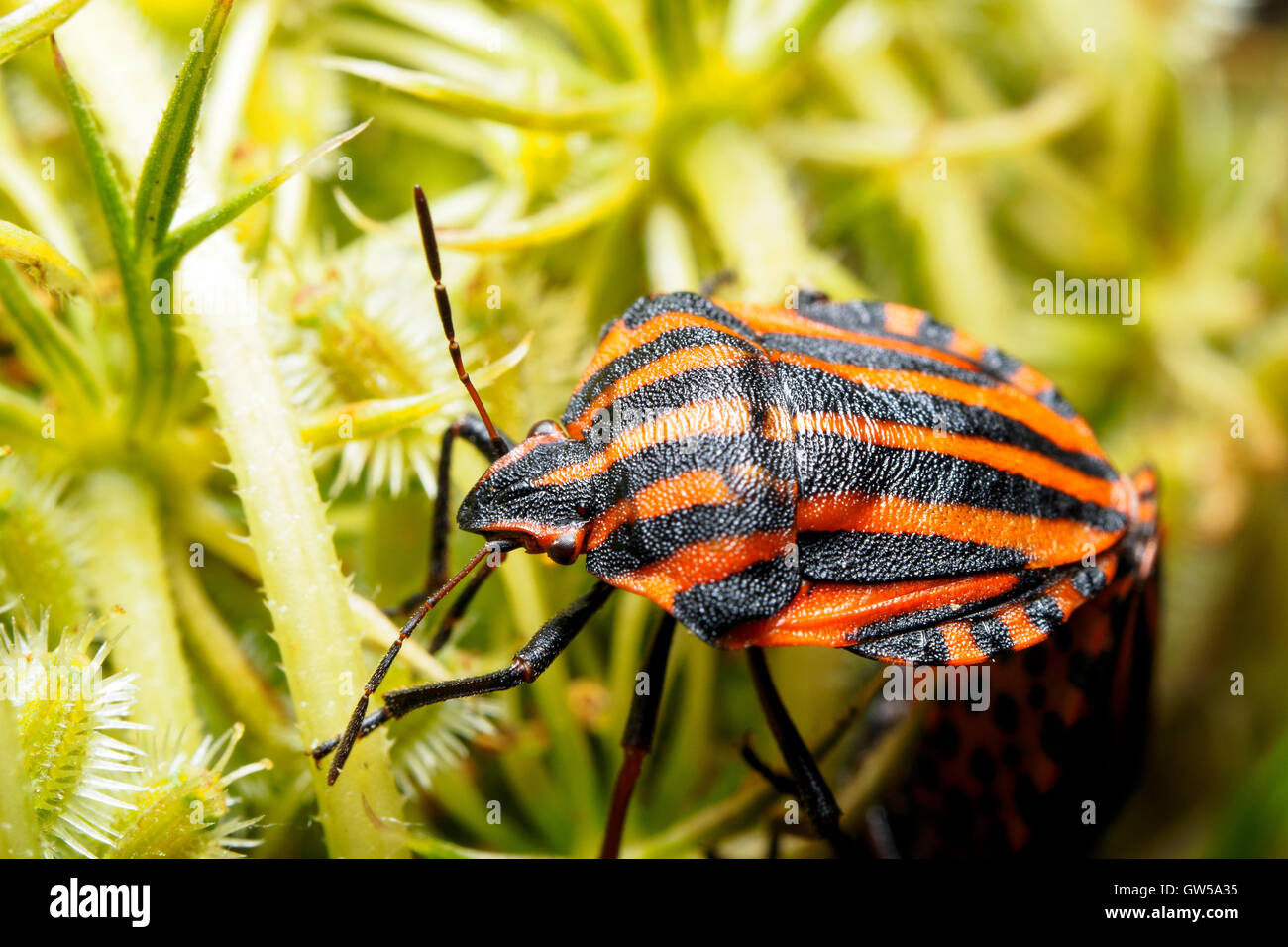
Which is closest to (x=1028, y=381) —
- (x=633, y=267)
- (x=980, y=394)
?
(x=980, y=394)

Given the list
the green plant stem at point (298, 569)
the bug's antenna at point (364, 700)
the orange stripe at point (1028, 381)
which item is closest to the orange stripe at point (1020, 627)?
the orange stripe at point (1028, 381)

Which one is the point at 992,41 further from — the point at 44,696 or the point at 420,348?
Answer: the point at 44,696

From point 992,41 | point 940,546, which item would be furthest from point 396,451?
point 992,41

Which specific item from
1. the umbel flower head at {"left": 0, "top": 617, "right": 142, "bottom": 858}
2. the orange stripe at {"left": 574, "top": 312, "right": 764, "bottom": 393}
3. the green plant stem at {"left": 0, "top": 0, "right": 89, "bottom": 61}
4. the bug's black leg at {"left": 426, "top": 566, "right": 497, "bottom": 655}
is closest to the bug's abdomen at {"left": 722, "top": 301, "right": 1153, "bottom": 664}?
the orange stripe at {"left": 574, "top": 312, "right": 764, "bottom": 393}

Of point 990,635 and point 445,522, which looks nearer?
point 990,635

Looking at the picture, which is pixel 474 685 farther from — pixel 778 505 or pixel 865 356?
pixel 865 356

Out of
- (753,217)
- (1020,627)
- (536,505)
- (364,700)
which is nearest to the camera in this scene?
(364,700)

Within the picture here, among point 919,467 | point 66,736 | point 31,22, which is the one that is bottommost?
point 66,736

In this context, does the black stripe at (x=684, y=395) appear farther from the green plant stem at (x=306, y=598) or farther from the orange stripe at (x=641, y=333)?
the green plant stem at (x=306, y=598)
